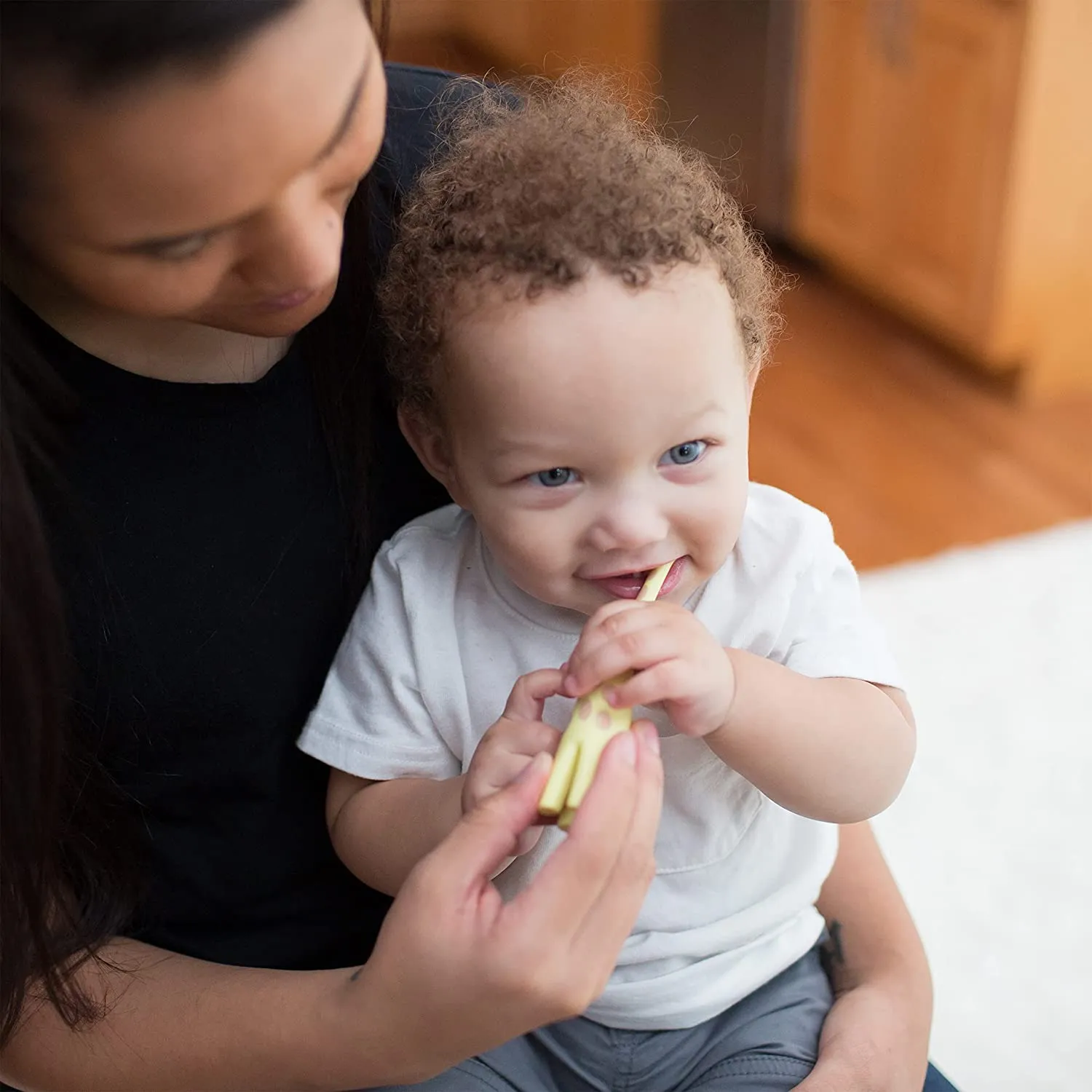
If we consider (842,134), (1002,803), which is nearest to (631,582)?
(1002,803)

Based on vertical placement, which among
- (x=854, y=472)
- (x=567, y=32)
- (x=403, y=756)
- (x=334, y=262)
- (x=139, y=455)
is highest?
(x=334, y=262)

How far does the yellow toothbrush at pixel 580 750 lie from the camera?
708mm

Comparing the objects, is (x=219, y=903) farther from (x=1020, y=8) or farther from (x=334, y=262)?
(x=1020, y=8)

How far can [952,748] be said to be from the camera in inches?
67.8

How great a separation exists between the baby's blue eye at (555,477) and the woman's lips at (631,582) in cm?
7

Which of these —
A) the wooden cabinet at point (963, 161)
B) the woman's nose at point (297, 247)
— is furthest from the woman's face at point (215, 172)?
the wooden cabinet at point (963, 161)

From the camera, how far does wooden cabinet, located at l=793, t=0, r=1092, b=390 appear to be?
2.36 m

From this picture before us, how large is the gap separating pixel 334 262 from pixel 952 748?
1.24 metres

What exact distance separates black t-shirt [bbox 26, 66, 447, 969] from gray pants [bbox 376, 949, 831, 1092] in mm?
143

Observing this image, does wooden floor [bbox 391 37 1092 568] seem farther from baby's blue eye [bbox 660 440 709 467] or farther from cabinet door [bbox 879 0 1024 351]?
baby's blue eye [bbox 660 440 709 467]

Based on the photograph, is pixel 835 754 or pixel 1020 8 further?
pixel 1020 8

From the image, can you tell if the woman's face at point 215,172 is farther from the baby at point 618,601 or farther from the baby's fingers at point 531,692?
the baby's fingers at point 531,692

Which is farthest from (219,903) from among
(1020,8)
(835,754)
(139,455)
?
(1020,8)

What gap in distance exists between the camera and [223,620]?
34.0 inches
